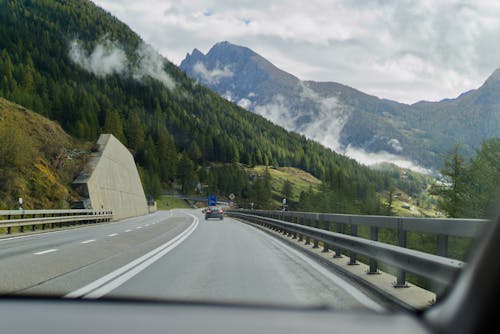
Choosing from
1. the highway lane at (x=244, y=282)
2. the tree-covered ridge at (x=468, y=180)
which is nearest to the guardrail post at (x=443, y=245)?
the highway lane at (x=244, y=282)

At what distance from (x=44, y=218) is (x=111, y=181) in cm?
3261

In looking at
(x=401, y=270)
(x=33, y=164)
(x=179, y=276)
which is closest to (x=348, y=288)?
(x=401, y=270)

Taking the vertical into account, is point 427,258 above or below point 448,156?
below

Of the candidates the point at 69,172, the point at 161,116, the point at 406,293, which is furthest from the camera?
the point at 161,116

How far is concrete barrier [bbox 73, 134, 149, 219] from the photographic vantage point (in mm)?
50344

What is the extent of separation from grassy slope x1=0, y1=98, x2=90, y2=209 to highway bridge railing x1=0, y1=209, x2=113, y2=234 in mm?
6264

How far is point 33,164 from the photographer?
54.6 m

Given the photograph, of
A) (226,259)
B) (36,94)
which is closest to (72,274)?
(226,259)

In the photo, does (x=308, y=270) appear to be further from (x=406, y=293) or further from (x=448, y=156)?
(x=448, y=156)

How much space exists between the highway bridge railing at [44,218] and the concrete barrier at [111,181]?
433cm

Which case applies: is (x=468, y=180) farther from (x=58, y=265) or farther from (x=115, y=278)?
(x=115, y=278)

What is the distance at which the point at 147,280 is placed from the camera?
9.16 metres

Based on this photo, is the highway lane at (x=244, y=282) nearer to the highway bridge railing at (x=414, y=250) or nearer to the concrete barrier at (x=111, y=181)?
the highway bridge railing at (x=414, y=250)

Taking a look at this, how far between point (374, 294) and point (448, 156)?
147 feet
